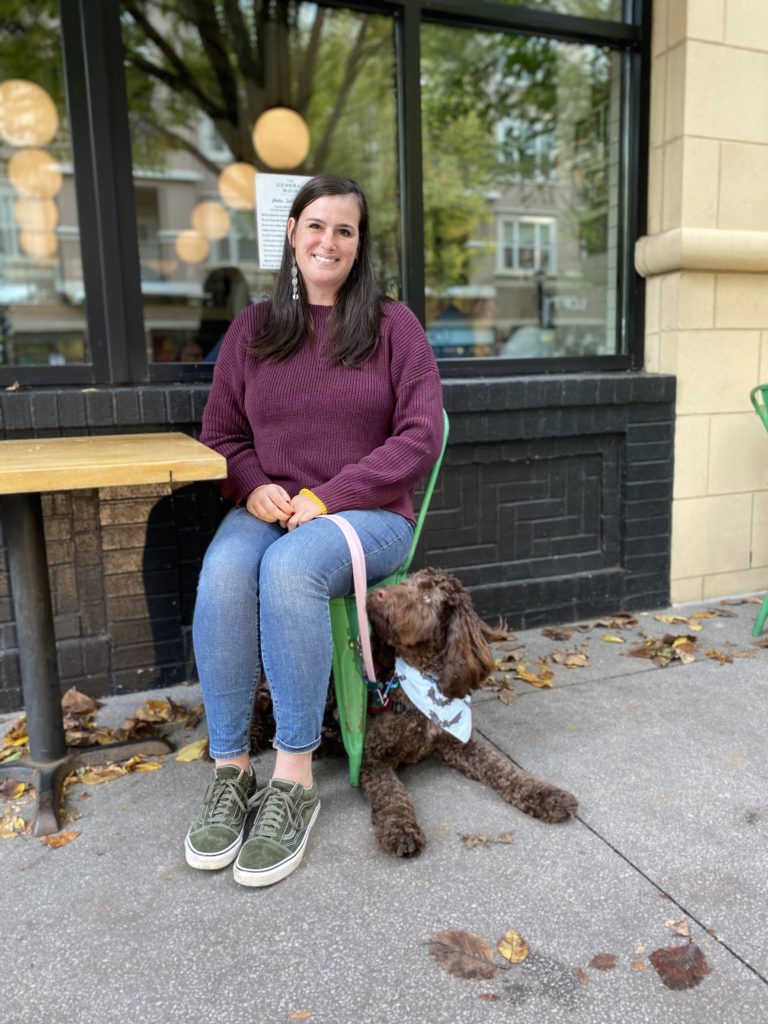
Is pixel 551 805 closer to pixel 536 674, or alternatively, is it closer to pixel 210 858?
pixel 210 858

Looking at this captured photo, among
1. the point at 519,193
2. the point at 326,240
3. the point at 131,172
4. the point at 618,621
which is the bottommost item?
the point at 618,621

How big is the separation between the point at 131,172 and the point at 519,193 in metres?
5.66

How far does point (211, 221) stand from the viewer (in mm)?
9469

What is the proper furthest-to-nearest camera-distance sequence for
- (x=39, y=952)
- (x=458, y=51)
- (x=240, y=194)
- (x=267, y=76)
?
(x=240, y=194), (x=267, y=76), (x=458, y=51), (x=39, y=952)

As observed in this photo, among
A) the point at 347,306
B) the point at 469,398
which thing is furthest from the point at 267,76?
the point at 347,306

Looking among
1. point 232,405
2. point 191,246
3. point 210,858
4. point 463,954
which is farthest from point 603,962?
point 191,246

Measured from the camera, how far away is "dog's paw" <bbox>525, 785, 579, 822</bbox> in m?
2.15

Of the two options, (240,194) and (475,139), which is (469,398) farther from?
(240,194)

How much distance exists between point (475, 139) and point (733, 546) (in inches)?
243

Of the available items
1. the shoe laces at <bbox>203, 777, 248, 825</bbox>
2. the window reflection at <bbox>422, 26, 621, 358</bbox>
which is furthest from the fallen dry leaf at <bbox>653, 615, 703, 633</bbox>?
the shoe laces at <bbox>203, 777, 248, 825</bbox>

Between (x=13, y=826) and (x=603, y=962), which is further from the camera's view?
(x=13, y=826)

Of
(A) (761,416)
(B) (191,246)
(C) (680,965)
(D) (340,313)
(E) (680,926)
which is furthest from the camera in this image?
(B) (191,246)

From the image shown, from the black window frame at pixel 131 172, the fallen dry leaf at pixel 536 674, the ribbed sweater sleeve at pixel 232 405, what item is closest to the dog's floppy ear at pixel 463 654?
the ribbed sweater sleeve at pixel 232 405

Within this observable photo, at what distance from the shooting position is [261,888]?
1911mm
